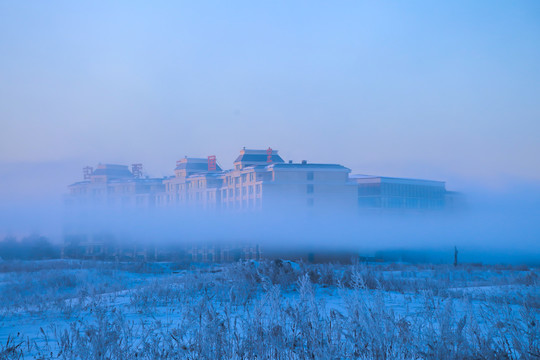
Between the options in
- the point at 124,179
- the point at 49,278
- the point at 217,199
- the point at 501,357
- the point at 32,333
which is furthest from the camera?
the point at 124,179

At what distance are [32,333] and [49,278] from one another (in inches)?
515

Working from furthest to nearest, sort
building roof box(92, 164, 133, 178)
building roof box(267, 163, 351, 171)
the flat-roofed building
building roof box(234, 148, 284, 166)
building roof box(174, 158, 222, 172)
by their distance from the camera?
building roof box(92, 164, 133, 178)
building roof box(174, 158, 222, 172)
building roof box(234, 148, 284, 166)
the flat-roofed building
building roof box(267, 163, 351, 171)

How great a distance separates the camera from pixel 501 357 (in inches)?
170

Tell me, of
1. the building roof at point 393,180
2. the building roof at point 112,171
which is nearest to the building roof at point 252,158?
the building roof at point 393,180

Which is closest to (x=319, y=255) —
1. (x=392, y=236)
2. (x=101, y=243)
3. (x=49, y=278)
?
(x=392, y=236)

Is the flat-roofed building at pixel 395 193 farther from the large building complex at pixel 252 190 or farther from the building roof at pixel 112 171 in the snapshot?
the building roof at pixel 112 171

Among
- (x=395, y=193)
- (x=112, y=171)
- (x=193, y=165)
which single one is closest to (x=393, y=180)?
(x=395, y=193)

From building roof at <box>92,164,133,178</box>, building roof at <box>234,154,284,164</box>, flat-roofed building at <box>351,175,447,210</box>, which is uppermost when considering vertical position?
building roof at <box>234,154,284,164</box>

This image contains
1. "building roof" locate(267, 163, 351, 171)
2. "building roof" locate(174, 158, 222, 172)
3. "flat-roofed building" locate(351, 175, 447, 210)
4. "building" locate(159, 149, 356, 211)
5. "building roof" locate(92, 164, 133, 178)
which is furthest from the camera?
"building roof" locate(92, 164, 133, 178)

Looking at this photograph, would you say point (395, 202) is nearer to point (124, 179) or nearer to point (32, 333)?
point (124, 179)

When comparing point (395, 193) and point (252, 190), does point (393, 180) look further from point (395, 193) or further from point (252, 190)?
point (252, 190)

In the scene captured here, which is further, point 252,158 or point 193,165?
point 193,165

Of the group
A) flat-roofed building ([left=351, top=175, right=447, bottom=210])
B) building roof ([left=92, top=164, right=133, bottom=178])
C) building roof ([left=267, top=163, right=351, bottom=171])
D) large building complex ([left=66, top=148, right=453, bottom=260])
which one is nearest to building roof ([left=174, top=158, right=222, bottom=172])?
large building complex ([left=66, top=148, right=453, bottom=260])

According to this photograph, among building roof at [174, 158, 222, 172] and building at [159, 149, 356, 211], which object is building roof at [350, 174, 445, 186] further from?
building roof at [174, 158, 222, 172]
